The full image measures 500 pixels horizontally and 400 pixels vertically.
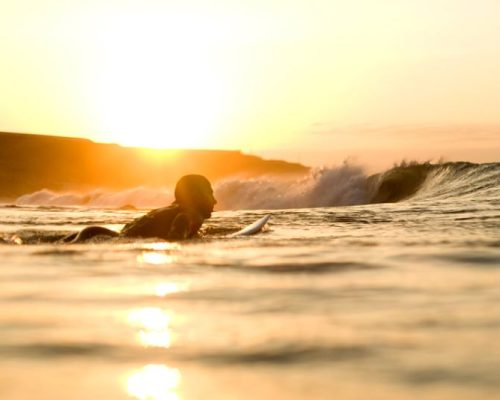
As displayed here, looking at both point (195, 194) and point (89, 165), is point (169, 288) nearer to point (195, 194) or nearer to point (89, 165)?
point (195, 194)

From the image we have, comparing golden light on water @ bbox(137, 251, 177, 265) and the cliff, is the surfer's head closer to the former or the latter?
golden light on water @ bbox(137, 251, 177, 265)

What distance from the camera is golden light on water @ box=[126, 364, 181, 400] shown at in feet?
8.75

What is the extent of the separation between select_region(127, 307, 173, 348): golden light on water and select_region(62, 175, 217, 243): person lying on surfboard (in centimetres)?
536

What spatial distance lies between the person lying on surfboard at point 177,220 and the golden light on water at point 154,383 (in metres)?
6.62

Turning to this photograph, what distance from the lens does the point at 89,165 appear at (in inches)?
3174

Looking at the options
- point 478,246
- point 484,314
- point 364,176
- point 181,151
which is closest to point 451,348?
point 484,314

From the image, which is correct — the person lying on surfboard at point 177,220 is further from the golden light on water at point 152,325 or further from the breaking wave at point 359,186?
the breaking wave at point 359,186

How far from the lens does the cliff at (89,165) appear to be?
242ft

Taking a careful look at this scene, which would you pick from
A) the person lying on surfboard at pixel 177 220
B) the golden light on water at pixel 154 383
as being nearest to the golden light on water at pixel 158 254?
the person lying on surfboard at pixel 177 220

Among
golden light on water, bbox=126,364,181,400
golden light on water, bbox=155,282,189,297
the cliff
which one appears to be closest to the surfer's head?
golden light on water, bbox=155,282,189,297

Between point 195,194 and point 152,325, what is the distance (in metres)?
6.79

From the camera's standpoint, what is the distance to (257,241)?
943 centimetres

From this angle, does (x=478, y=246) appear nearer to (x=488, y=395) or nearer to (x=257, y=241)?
(x=257, y=241)

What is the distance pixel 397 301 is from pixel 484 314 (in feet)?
1.88
